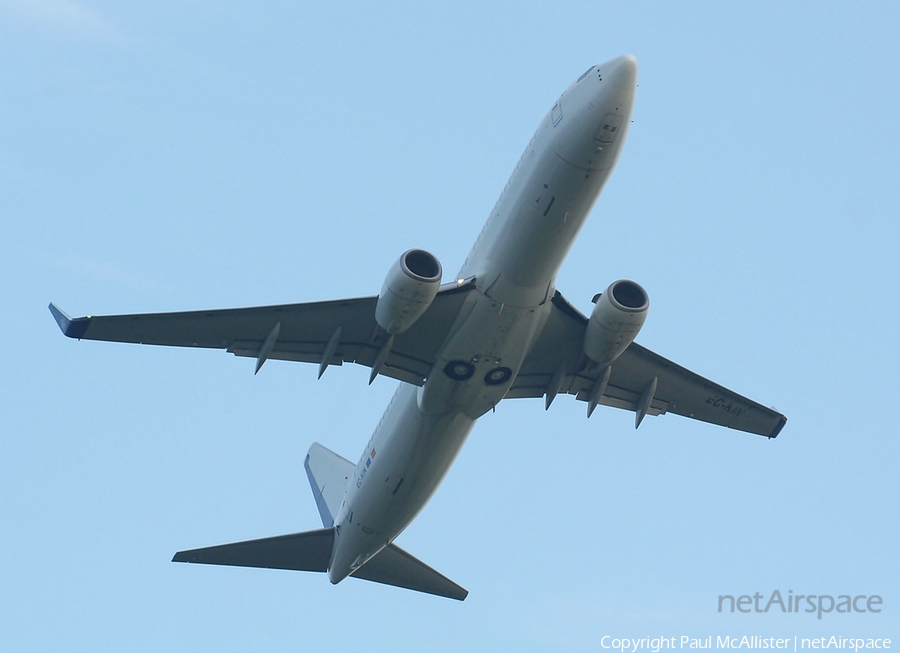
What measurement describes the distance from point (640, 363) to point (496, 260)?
6809 millimetres

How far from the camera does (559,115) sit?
2547 cm

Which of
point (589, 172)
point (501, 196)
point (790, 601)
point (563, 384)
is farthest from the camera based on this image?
point (563, 384)

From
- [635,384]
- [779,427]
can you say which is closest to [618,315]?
[635,384]

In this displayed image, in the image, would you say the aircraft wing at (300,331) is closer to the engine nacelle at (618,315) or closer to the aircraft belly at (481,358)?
the aircraft belly at (481,358)

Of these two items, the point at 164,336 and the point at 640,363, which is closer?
the point at 164,336

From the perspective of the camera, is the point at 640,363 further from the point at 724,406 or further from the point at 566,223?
the point at 566,223

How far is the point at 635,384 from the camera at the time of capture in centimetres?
3147

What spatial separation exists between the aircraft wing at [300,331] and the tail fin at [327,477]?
6741mm

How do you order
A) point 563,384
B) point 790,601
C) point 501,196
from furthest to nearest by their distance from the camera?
point 563,384, point 790,601, point 501,196

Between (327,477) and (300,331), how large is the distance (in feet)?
30.6

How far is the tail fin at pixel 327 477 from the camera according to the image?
34719 millimetres

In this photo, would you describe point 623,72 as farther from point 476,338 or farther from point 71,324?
point 71,324

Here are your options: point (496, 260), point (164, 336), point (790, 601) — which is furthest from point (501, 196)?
point (790, 601)

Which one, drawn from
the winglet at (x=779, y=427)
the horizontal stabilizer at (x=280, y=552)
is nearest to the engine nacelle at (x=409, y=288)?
the horizontal stabilizer at (x=280, y=552)
